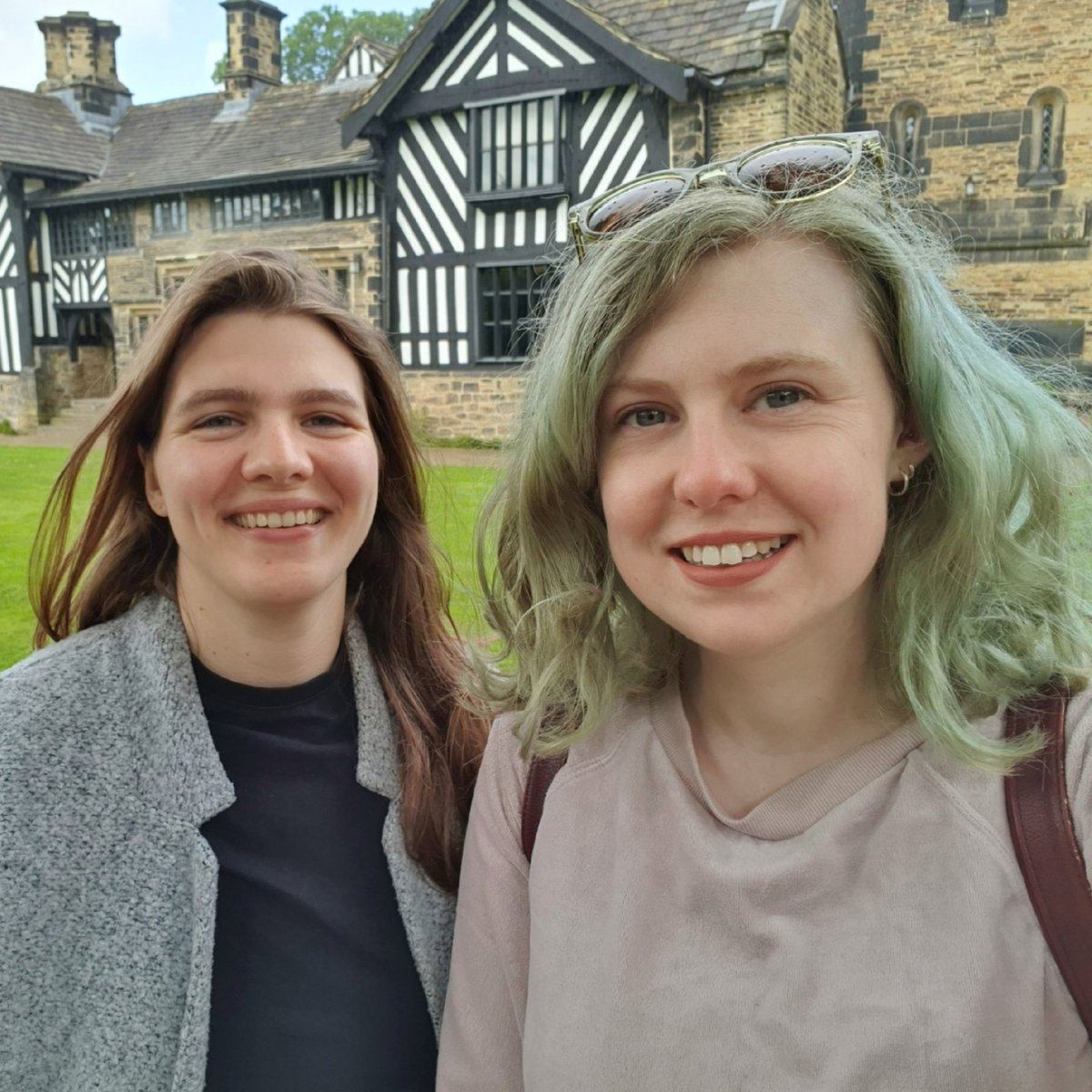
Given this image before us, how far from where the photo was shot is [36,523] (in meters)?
7.84

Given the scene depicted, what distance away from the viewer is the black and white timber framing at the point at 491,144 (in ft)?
44.0

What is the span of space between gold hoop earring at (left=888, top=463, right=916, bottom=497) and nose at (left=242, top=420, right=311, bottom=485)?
3.25 feet

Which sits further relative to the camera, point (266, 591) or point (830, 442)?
point (266, 591)

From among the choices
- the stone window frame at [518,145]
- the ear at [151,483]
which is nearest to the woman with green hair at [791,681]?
the ear at [151,483]

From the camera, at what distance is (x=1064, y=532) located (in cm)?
144

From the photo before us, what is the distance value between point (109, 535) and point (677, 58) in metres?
12.8

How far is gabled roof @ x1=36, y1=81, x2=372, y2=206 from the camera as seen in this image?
56.6ft

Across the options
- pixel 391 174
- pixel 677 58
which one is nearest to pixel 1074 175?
pixel 677 58

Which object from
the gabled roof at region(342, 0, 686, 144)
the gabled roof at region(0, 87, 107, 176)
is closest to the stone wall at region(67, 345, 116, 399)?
the gabled roof at region(0, 87, 107, 176)

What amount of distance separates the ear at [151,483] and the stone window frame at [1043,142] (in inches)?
638

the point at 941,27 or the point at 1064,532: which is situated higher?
the point at 941,27

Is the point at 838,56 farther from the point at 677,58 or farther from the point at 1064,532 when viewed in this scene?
the point at 1064,532

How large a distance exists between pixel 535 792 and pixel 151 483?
40.0 inches

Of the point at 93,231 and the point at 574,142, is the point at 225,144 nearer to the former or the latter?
the point at 93,231
